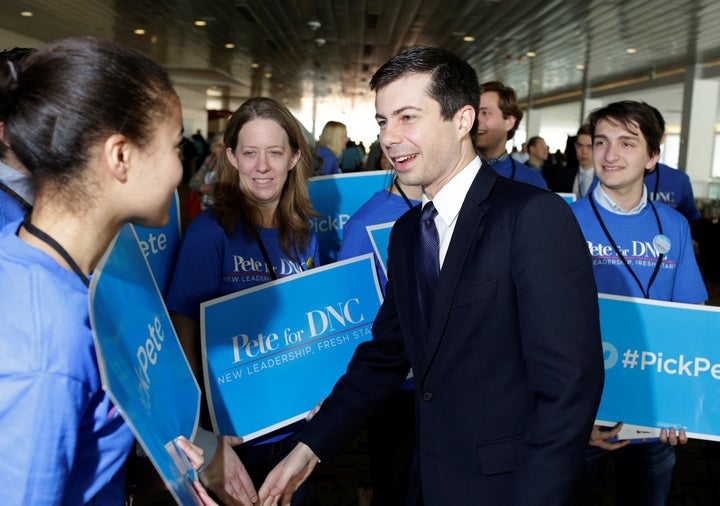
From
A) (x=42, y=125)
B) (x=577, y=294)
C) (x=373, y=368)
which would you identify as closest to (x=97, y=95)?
(x=42, y=125)

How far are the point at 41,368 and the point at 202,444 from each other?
0.78 m

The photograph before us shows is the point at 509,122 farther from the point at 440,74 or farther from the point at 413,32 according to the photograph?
the point at 413,32

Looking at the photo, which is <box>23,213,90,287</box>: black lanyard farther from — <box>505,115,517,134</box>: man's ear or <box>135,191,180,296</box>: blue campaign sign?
<box>505,115,517,134</box>: man's ear

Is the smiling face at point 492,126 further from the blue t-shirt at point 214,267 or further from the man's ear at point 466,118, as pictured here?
the man's ear at point 466,118

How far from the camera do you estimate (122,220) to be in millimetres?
1054

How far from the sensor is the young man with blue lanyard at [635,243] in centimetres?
231

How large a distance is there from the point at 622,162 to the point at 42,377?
2.13 m

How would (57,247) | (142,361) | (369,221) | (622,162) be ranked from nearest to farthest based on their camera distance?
(57,247)
(142,361)
(622,162)
(369,221)

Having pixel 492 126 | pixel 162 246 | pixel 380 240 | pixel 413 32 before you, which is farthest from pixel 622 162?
pixel 413 32

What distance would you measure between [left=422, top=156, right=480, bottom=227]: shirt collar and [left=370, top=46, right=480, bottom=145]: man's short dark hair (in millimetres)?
136

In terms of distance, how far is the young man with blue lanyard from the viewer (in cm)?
231

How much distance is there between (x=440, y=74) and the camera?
1468 mm

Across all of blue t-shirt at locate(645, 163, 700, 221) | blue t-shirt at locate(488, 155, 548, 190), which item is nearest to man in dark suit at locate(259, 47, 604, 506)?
blue t-shirt at locate(488, 155, 548, 190)

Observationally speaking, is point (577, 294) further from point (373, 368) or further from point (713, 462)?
point (713, 462)
